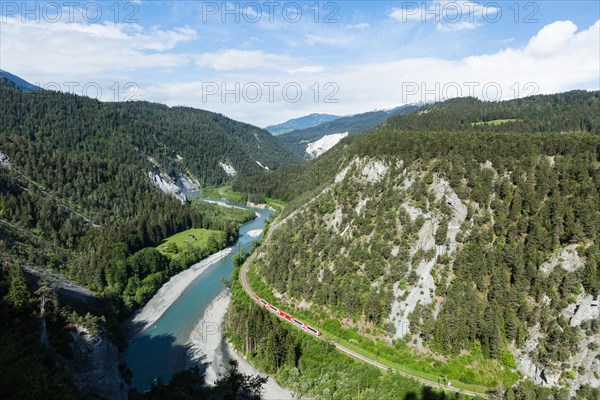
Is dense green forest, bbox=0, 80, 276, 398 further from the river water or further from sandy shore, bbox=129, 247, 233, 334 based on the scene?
the river water

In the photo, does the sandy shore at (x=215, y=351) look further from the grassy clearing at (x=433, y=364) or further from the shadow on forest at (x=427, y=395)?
the shadow on forest at (x=427, y=395)

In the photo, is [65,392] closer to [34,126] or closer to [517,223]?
[517,223]

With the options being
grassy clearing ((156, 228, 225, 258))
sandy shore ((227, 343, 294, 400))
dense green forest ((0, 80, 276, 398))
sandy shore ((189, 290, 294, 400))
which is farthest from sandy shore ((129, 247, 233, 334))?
sandy shore ((227, 343, 294, 400))

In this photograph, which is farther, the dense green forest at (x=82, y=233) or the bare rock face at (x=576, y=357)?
the bare rock face at (x=576, y=357)

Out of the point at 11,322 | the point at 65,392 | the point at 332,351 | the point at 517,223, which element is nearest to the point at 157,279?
the point at 332,351

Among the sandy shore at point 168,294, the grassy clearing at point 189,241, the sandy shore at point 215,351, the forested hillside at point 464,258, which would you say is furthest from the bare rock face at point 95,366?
the grassy clearing at point 189,241

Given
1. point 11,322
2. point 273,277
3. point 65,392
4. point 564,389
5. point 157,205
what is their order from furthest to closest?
point 157,205
point 273,277
point 564,389
point 11,322
point 65,392
